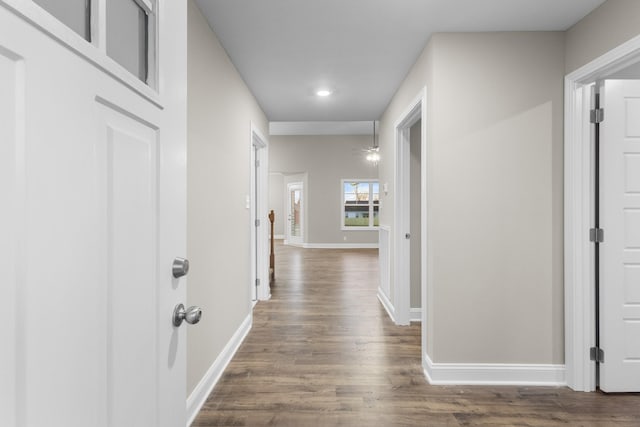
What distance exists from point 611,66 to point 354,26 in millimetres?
1566

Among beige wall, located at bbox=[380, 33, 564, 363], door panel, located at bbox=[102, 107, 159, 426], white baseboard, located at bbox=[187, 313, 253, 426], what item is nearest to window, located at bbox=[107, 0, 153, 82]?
door panel, located at bbox=[102, 107, 159, 426]

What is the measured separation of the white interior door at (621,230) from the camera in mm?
2252

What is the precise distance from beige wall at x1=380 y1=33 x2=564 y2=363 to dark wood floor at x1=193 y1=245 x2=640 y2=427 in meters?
0.29

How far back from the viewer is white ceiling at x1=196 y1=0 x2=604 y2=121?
6.88 feet

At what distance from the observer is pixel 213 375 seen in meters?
2.36

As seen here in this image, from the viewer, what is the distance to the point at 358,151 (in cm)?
986

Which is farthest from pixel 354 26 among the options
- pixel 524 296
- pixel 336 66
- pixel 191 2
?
pixel 524 296

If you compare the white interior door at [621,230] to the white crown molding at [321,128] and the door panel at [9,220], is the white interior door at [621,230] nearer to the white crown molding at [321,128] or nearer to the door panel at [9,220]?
the door panel at [9,220]

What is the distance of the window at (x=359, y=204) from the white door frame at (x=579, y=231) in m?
7.72

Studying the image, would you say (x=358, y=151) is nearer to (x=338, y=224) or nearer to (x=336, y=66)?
(x=338, y=224)

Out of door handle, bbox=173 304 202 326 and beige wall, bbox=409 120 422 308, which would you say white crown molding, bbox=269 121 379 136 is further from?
door handle, bbox=173 304 202 326

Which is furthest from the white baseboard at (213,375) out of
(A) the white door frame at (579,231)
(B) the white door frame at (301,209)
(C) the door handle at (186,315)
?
(B) the white door frame at (301,209)

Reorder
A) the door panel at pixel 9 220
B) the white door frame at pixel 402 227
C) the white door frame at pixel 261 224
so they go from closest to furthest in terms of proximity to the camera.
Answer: the door panel at pixel 9 220 < the white door frame at pixel 402 227 < the white door frame at pixel 261 224

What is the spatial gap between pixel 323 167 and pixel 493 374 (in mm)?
7977
